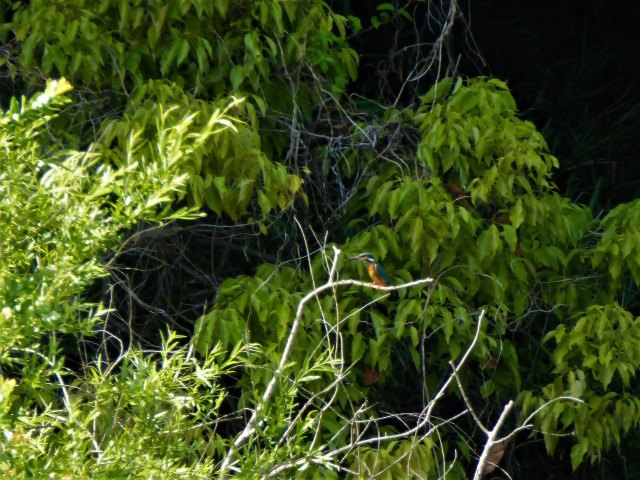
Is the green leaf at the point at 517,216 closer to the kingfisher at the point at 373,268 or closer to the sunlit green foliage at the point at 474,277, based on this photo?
the sunlit green foliage at the point at 474,277

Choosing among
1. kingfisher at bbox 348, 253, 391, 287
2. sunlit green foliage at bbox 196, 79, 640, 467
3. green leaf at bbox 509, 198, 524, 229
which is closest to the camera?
kingfisher at bbox 348, 253, 391, 287

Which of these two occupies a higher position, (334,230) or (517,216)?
(517,216)

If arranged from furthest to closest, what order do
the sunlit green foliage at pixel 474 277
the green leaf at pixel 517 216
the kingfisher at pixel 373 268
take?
1. the green leaf at pixel 517 216
2. the sunlit green foliage at pixel 474 277
3. the kingfisher at pixel 373 268

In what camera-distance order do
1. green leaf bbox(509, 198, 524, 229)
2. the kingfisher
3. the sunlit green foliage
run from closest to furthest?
the kingfisher < the sunlit green foliage < green leaf bbox(509, 198, 524, 229)

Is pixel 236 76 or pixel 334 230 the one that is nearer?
pixel 236 76

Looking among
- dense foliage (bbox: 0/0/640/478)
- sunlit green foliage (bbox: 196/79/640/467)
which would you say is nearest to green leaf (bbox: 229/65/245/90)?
dense foliage (bbox: 0/0/640/478)

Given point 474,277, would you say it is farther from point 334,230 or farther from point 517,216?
point 334,230

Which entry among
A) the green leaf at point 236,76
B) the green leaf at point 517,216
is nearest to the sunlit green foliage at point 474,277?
the green leaf at point 517,216

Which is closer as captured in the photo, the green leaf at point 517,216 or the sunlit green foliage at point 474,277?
the sunlit green foliage at point 474,277

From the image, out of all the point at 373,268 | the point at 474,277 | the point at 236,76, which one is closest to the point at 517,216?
the point at 474,277

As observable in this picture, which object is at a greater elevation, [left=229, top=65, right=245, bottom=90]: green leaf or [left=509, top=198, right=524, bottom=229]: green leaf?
[left=229, top=65, right=245, bottom=90]: green leaf

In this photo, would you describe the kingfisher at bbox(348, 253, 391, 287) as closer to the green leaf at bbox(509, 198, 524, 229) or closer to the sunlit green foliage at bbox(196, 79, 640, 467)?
the sunlit green foliage at bbox(196, 79, 640, 467)

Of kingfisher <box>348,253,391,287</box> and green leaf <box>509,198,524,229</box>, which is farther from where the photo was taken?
green leaf <box>509,198,524,229</box>

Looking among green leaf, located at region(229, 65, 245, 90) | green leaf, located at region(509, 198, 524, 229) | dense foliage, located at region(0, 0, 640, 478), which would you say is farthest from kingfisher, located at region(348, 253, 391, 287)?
green leaf, located at region(229, 65, 245, 90)
